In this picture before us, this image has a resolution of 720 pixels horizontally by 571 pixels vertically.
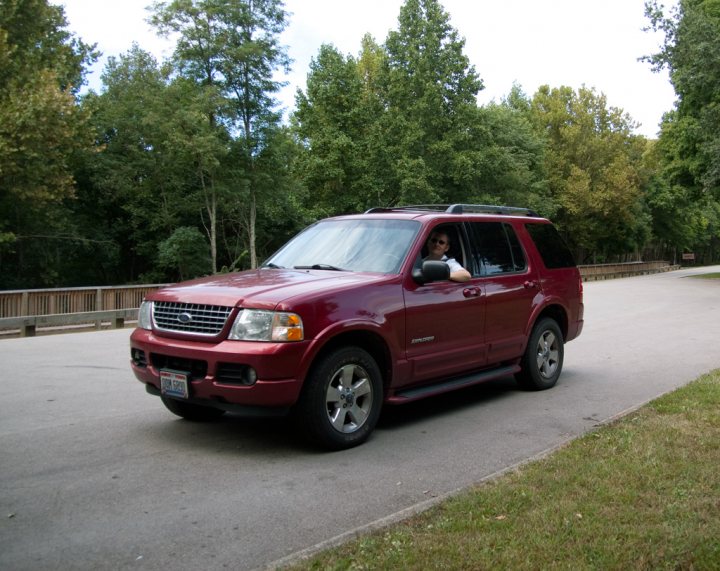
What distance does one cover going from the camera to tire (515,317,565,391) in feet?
25.8

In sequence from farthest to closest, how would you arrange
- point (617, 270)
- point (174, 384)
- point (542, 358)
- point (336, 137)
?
point (617, 270) → point (336, 137) → point (542, 358) → point (174, 384)

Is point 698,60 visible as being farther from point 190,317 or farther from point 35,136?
point 190,317

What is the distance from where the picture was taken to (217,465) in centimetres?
519

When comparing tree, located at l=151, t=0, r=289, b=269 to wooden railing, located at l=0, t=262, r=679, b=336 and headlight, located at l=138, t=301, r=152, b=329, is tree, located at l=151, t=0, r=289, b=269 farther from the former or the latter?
headlight, located at l=138, t=301, r=152, b=329

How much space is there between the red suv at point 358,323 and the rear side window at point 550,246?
4 cm

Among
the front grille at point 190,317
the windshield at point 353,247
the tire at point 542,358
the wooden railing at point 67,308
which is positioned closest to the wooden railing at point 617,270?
the wooden railing at point 67,308

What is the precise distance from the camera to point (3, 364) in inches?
399

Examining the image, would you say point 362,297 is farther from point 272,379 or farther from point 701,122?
point 701,122

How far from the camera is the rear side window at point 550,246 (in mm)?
8180

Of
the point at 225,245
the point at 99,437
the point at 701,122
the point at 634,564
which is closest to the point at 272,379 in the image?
the point at 99,437

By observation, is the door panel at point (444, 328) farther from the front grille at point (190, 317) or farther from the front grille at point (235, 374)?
the front grille at point (190, 317)

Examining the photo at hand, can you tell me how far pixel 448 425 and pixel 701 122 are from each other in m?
31.2

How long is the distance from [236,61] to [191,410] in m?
28.2

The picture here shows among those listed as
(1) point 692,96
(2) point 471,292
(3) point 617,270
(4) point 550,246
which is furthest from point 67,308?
(3) point 617,270
